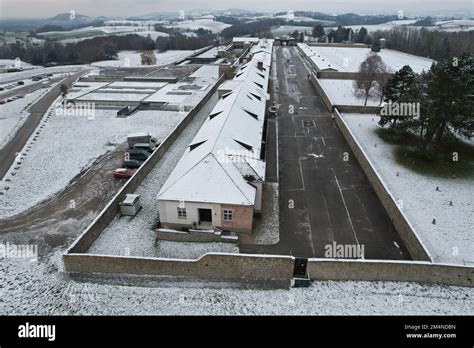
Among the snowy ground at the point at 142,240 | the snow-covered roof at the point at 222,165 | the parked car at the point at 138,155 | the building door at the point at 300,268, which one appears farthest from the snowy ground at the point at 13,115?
the building door at the point at 300,268

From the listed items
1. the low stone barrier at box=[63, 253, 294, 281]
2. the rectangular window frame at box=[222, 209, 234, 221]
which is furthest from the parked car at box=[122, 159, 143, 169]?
the low stone barrier at box=[63, 253, 294, 281]

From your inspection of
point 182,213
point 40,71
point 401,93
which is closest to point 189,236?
point 182,213

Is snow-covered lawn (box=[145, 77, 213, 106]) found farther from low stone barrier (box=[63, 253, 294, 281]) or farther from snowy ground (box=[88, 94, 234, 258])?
low stone barrier (box=[63, 253, 294, 281])

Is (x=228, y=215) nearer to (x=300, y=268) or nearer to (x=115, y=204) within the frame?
(x=300, y=268)

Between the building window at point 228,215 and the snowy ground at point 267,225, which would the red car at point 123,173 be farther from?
the snowy ground at point 267,225

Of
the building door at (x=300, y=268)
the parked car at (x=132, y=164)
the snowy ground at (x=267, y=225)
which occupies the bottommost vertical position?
the building door at (x=300, y=268)

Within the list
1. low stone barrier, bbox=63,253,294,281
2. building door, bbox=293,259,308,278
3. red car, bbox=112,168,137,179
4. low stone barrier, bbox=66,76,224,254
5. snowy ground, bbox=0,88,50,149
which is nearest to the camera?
low stone barrier, bbox=63,253,294,281
